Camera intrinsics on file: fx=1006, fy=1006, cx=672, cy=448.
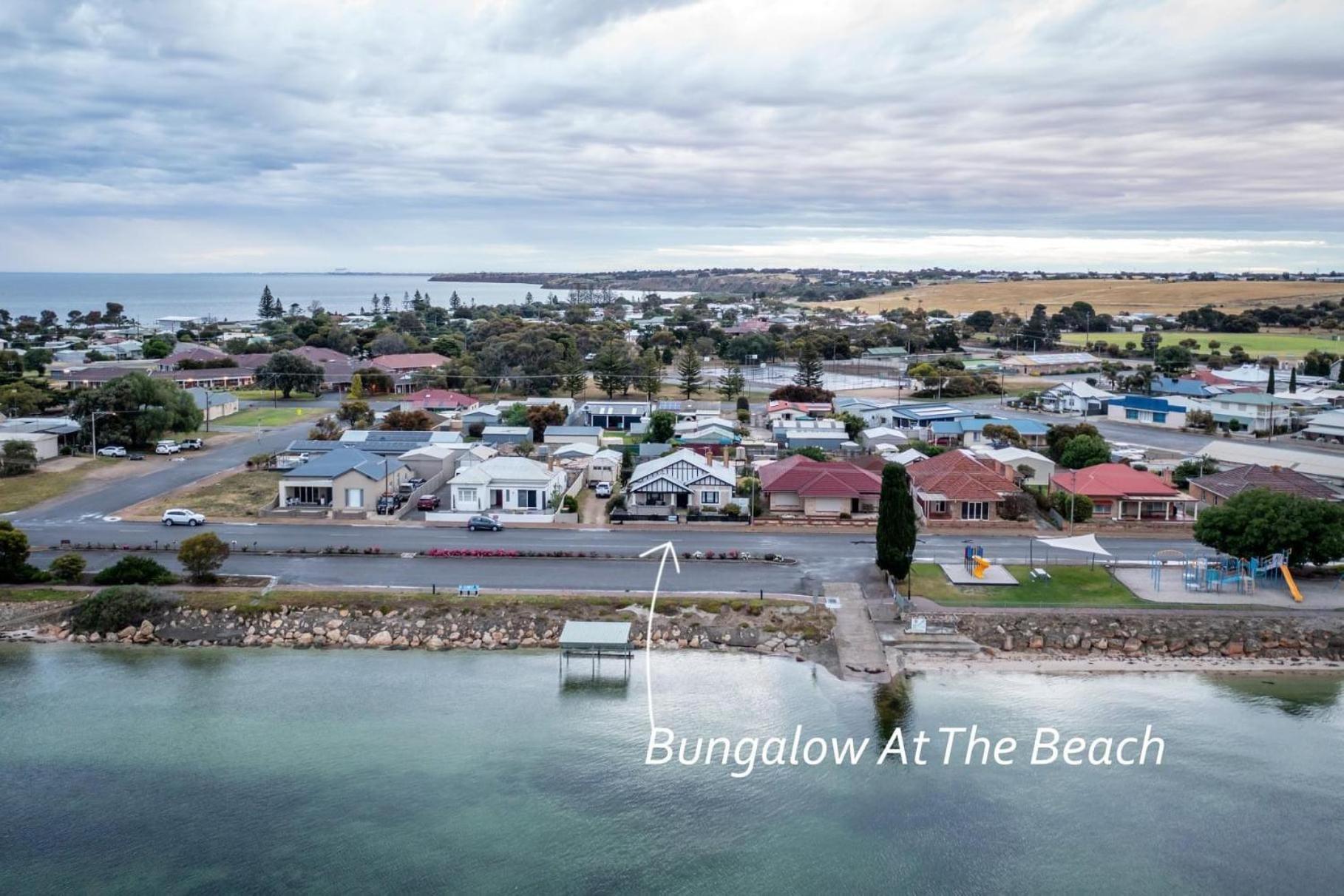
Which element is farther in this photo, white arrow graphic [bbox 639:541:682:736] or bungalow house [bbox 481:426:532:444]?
bungalow house [bbox 481:426:532:444]

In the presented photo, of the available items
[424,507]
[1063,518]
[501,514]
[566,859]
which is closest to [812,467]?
[1063,518]

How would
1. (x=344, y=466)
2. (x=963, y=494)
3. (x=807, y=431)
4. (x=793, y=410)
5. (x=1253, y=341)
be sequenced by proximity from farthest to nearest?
(x=1253, y=341) < (x=793, y=410) < (x=807, y=431) < (x=344, y=466) < (x=963, y=494)

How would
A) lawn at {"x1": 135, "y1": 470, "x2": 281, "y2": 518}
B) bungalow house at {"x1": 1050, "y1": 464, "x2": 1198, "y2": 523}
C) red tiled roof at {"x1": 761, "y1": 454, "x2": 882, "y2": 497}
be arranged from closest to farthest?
1. bungalow house at {"x1": 1050, "y1": 464, "x2": 1198, "y2": 523}
2. lawn at {"x1": 135, "y1": 470, "x2": 281, "y2": 518}
3. red tiled roof at {"x1": 761, "y1": 454, "x2": 882, "y2": 497}

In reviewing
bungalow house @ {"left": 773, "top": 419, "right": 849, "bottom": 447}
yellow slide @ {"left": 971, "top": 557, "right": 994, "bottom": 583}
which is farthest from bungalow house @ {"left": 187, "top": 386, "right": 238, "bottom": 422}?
yellow slide @ {"left": 971, "top": 557, "right": 994, "bottom": 583}

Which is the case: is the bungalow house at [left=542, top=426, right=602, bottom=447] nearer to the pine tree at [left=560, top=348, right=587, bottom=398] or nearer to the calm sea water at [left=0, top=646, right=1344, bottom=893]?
the pine tree at [left=560, top=348, right=587, bottom=398]

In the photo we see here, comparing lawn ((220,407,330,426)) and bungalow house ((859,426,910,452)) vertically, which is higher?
bungalow house ((859,426,910,452))

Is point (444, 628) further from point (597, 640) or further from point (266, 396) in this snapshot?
point (266, 396)

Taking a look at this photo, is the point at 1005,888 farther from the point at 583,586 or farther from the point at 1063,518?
the point at 1063,518

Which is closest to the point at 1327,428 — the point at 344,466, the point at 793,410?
the point at 793,410
